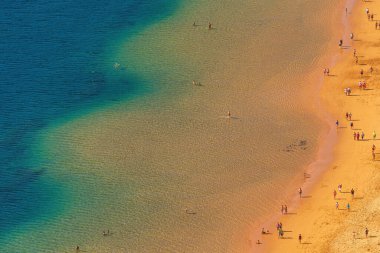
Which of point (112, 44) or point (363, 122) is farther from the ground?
point (112, 44)

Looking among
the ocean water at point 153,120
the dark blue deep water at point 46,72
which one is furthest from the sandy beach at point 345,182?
the dark blue deep water at point 46,72

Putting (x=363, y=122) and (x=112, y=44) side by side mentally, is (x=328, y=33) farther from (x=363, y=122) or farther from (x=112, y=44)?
(x=112, y=44)

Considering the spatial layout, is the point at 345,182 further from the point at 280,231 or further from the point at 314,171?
the point at 280,231

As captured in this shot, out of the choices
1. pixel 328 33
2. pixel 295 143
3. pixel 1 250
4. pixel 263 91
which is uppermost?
pixel 328 33

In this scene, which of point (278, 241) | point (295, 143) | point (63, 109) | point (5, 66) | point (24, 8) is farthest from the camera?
point (24, 8)

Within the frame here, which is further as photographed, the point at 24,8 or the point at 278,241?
the point at 24,8

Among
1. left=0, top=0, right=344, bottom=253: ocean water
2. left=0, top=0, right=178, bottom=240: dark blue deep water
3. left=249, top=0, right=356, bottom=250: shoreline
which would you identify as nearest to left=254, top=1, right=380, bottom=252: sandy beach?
left=249, top=0, right=356, bottom=250: shoreline

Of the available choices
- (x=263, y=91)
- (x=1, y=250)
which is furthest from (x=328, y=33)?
(x=1, y=250)

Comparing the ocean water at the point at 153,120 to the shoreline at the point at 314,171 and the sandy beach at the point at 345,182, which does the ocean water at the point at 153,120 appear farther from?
the sandy beach at the point at 345,182

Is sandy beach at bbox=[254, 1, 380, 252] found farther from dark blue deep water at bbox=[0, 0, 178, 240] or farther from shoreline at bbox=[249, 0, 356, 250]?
dark blue deep water at bbox=[0, 0, 178, 240]
